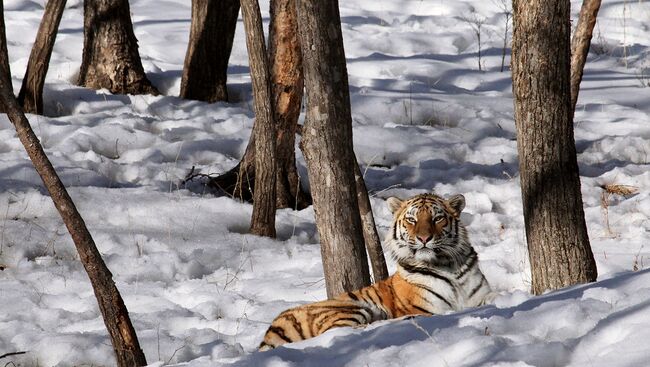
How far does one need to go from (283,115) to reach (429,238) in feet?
9.27

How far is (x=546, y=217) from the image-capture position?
17.9 feet

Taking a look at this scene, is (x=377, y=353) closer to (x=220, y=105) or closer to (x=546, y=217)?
(x=546, y=217)

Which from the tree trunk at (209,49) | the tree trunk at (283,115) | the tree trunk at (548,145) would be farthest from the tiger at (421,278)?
the tree trunk at (209,49)

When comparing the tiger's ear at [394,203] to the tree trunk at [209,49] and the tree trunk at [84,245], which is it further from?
the tree trunk at [209,49]

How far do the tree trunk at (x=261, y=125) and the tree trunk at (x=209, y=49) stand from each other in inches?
133

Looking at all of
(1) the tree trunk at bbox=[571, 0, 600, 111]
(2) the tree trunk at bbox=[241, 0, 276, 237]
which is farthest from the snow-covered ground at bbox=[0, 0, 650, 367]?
(1) the tree trunk at bbox=[571, 0, 600, 111]

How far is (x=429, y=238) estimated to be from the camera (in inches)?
220

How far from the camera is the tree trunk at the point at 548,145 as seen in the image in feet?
17.3

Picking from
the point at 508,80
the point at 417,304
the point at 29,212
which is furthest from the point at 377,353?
the point at 508,80

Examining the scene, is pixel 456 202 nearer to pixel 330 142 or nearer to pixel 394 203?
pixel 394 203

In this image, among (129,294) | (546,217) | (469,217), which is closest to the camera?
(546,217)

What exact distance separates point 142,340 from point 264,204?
218 cm

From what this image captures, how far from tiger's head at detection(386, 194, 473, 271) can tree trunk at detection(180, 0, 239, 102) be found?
5528mm

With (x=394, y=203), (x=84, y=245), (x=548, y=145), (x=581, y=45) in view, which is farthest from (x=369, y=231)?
(x=581, y=45)
